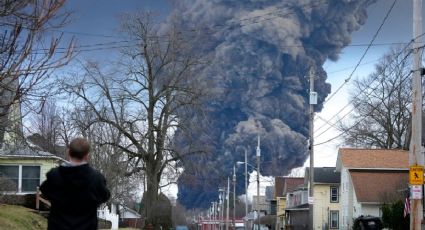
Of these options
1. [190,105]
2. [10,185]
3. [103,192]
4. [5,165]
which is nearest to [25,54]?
[103,192]

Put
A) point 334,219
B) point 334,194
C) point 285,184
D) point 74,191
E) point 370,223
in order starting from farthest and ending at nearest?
point 285,184
point 334,219
point 334,194
point 370,223
point 74,191

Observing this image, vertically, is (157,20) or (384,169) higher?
(157,20)

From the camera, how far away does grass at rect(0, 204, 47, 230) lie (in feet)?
66.8

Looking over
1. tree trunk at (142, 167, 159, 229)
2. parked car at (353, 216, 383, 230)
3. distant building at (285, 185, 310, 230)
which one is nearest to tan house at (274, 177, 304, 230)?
distant building at (285, 185, 310, 230)

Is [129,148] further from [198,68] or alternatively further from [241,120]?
[241,120]

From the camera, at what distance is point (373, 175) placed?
56938 millimetres

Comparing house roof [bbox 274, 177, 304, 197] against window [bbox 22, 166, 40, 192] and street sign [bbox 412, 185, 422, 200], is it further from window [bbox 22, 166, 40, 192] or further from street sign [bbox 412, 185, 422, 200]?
street sign [bbox 412, 185, 422, 200]

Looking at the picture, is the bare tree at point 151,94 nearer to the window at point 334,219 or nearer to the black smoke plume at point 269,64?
the window at point 334,219

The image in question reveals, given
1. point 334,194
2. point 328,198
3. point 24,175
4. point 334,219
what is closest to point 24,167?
point 24,175

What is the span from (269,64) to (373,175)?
53072 mm

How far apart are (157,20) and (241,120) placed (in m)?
60.6

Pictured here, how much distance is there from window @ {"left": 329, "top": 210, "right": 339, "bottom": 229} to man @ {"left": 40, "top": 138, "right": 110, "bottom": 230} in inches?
2489

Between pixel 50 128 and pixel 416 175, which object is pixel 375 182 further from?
pixel 416 175

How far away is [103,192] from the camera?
24.1 ft
